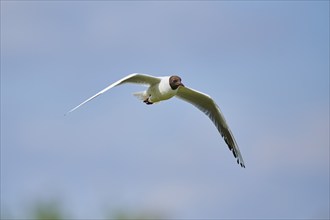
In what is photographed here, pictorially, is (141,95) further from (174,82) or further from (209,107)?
(209,107)

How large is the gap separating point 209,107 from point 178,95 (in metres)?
0.64

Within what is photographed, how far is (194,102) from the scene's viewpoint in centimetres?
1170

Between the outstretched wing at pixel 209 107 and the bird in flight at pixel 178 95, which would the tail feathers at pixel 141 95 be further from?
the outstretched wing at pixel 209 107

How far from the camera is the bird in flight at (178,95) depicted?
9938mm

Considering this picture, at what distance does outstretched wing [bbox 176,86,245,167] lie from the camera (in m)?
11.4

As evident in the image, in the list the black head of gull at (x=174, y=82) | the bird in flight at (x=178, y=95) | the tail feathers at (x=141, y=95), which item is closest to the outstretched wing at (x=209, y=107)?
the bird in flight at (x=178, y=95)

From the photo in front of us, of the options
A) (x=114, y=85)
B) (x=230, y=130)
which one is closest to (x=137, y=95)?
(x=114, y=85)

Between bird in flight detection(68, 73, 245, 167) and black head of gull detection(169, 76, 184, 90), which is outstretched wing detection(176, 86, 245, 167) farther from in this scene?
black head of gull detection(169, 76, 184, 90)

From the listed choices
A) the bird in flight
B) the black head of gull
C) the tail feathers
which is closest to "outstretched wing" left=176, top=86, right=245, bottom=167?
the bird in flight

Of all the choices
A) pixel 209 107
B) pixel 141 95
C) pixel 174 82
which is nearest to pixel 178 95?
pixel 209 107

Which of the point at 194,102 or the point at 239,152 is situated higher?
the point at 194,102

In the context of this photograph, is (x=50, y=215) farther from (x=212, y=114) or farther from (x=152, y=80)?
(x=212, y=114)

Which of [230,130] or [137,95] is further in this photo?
[230,130]

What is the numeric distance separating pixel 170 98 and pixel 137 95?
0.58m
